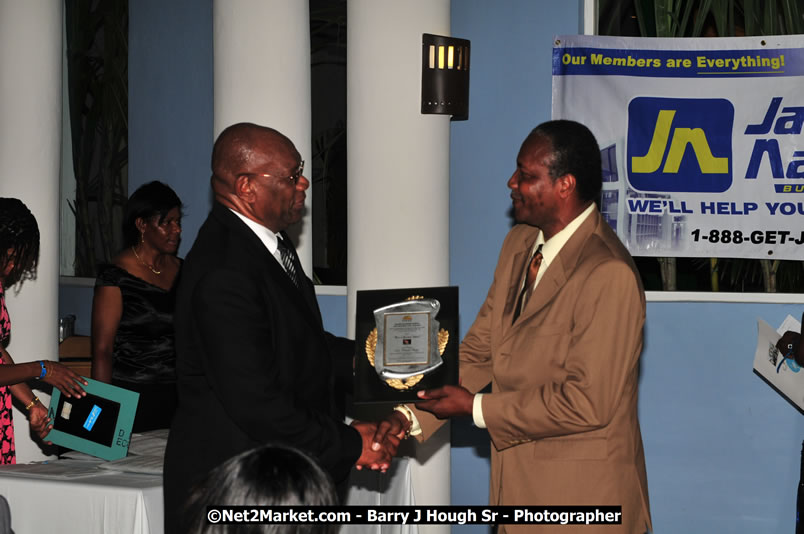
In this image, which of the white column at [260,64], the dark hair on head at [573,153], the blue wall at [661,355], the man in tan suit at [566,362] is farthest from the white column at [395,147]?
the dark hair on head at [573,153]

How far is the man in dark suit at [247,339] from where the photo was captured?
8.69ft

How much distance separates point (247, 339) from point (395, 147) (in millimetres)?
2229

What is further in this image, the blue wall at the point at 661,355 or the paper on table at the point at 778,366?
the blue wall at the point at 661,355

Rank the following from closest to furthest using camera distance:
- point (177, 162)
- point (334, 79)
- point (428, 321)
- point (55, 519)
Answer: point (428, 321) → point (55, 519) → point (334, 79) → point (177, 162)

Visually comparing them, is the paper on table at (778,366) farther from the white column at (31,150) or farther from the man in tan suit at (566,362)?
the white column at (31,150)

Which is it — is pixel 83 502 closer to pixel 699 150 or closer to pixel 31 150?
pixel 31 150

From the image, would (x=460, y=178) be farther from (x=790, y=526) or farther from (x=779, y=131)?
(x=790, y=526)

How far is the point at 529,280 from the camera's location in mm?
3105

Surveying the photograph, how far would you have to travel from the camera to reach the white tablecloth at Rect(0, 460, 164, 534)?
129 inches

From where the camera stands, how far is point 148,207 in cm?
491

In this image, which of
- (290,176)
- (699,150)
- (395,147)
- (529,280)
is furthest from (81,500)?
(699,150)

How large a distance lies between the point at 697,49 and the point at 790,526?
2.65m

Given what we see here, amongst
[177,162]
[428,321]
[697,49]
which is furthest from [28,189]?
[697,49]

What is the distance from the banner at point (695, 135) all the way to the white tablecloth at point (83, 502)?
304cm
